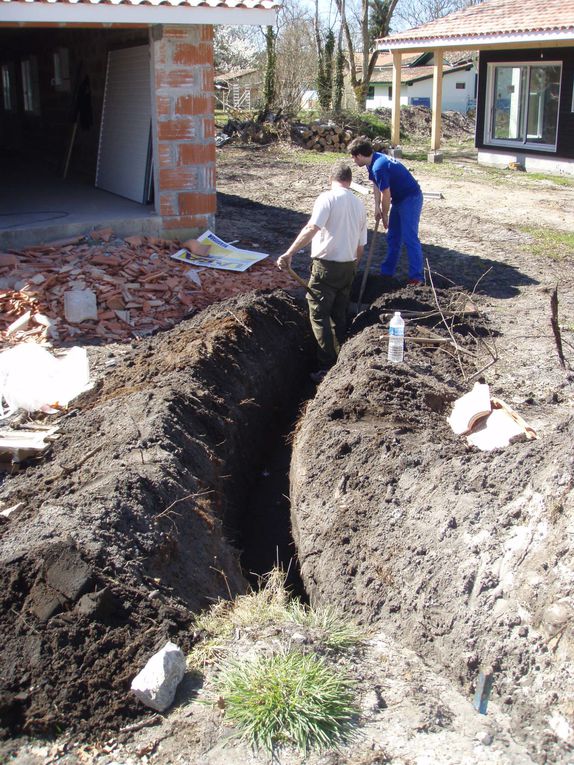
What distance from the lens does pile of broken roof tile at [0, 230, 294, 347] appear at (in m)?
8.23

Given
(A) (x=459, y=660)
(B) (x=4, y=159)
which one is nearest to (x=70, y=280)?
(A) (x=459, y=660)

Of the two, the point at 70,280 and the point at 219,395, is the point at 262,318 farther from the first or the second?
the point at 70,280

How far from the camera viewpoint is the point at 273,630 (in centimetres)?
381

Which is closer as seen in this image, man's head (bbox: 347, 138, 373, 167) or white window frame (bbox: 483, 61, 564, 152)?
man's head (bbox: 347, 138, 373, 167)

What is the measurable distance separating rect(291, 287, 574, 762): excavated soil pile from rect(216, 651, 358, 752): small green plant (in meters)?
0.64

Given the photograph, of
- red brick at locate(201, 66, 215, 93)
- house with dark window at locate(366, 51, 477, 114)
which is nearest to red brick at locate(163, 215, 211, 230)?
red brick at locate(201, 66, 215, 93)

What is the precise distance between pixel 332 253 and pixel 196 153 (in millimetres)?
3737

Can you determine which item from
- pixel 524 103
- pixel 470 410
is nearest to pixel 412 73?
pixel 524 103

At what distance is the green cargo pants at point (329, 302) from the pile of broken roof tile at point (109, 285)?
60.0 inches

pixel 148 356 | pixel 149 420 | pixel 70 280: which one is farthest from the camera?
pixel 70 280

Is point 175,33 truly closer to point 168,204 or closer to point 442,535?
point 168,204

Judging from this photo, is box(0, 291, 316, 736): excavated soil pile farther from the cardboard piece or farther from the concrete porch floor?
the concrete porch floor

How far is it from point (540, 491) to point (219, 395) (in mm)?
3128

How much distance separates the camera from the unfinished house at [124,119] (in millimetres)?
9320
